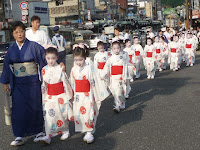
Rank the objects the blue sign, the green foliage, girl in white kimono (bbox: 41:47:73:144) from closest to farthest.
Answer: girl in white kimono (bbox: 41:47:73:144)
the blue sign
the green foliage

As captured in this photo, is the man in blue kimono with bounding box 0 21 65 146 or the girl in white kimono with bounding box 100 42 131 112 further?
the girl in white kimono with bounding box 100 42 131 112

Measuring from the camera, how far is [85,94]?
5090 mm

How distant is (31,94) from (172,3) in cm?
15734

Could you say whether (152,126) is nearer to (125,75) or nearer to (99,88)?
(99,88)

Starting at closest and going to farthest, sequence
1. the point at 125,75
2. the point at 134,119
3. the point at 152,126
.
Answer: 1. the point at 152,126
2. the point at 134,119
3. the point at 125,75

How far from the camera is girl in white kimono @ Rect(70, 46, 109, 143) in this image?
503 cm

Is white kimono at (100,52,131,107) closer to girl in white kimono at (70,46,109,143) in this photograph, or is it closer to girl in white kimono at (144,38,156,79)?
girl in white kimono at (70,46,109,143)

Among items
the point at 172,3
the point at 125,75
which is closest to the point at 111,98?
the point at 125,75

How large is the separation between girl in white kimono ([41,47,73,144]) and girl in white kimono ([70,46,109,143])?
16cm

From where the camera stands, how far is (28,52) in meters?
4.97

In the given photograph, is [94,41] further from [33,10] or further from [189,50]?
[189,50]

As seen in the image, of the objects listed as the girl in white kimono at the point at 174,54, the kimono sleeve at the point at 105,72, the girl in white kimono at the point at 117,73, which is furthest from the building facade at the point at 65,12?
the kimono sleeve at the point at 105,72

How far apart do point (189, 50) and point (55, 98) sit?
11.9m

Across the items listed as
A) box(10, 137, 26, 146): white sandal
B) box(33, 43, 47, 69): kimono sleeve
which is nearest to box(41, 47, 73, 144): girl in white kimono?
box(33, 43, 47, 69): kimono sleeve
